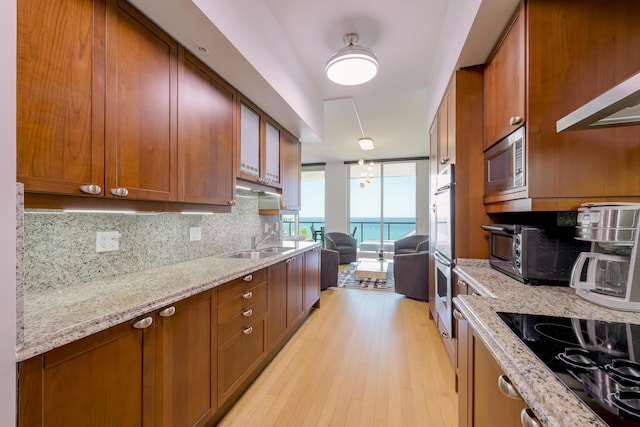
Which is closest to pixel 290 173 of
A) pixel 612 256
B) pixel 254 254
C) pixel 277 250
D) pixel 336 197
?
pixel 277 250

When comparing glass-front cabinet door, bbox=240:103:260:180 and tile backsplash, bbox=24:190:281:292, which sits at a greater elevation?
glass-front cabinet door, bbox=240:103:260:180

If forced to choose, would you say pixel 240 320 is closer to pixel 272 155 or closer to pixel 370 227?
pixel 272 155

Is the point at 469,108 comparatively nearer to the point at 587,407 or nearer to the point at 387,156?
the point at 587,407

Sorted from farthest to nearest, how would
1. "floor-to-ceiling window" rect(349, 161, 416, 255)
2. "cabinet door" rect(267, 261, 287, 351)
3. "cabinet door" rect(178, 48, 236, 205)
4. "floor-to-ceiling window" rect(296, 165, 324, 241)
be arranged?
"floor-to-ceiling window" rect(296, 165, 324, 241) < "floor-to-ceiling window" rect(349, 161, 416, 255) < "cabinet door" rect(267, 261, 287, 351) < "cabinet door" rect(178, 48, 236, 205)

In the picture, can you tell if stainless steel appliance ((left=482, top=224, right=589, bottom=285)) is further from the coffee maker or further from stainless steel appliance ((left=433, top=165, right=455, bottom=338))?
stainless steel appliance ((left=433, top=165, right=455, bottom=338))

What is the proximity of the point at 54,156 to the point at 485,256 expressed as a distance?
2.49 m

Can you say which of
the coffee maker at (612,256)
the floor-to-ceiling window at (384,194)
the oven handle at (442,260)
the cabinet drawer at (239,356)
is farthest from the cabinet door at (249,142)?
the floor-to-ceiling window at (384,194)

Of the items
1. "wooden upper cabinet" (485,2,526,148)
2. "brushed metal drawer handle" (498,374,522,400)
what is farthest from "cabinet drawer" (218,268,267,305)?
"wooden upper cabinet" (485,2,526,148)

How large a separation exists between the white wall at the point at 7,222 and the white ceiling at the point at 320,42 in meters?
0.81

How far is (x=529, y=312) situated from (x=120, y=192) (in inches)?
70.6

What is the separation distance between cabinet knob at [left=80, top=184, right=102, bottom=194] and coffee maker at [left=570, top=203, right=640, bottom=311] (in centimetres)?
207

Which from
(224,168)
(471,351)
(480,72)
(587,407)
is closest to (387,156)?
(480,72)

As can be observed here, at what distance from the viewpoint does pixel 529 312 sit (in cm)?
104

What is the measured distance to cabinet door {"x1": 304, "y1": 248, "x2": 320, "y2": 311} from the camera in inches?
121
